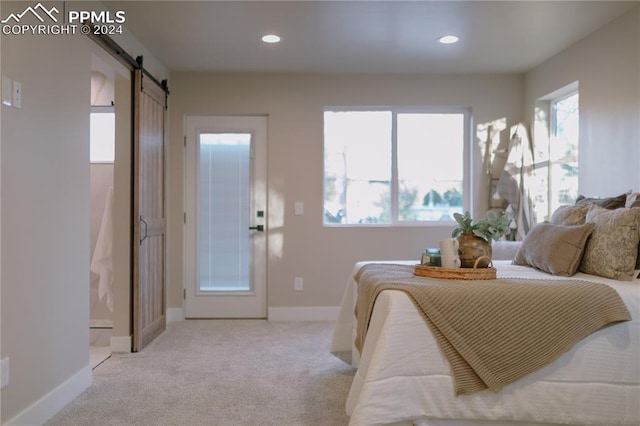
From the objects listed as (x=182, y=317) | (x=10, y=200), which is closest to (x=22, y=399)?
(x=10, y=200)

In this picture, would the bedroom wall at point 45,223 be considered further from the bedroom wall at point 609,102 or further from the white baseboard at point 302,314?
Answer: the bedroom wall at point 609,102

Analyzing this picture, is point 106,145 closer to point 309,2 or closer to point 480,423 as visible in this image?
point 309,2

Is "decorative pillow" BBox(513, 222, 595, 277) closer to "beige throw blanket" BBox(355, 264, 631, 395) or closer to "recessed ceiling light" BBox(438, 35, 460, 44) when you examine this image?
"beige throw blanket" BBox(355, 264, 631, 395)

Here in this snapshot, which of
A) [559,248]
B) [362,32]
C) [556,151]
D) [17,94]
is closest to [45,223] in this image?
[17,94]

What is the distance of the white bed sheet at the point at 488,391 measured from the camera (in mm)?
1958

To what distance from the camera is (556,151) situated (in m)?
4.53

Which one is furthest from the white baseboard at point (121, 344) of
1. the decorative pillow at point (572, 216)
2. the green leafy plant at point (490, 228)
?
the decorative pillow at point (572, 216)

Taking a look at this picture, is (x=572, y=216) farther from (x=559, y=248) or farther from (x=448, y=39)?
(x=448, y=39)

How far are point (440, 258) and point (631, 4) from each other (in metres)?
2.17

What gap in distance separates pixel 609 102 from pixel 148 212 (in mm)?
3441

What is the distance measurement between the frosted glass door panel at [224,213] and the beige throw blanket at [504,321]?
297 cm

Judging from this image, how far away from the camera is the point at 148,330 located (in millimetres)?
3963

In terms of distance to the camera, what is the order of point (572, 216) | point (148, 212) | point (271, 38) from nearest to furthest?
point (572, 216) < point (271, 38) < point (148, 212)

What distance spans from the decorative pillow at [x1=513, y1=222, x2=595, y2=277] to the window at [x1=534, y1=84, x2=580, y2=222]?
1564 millimetres
